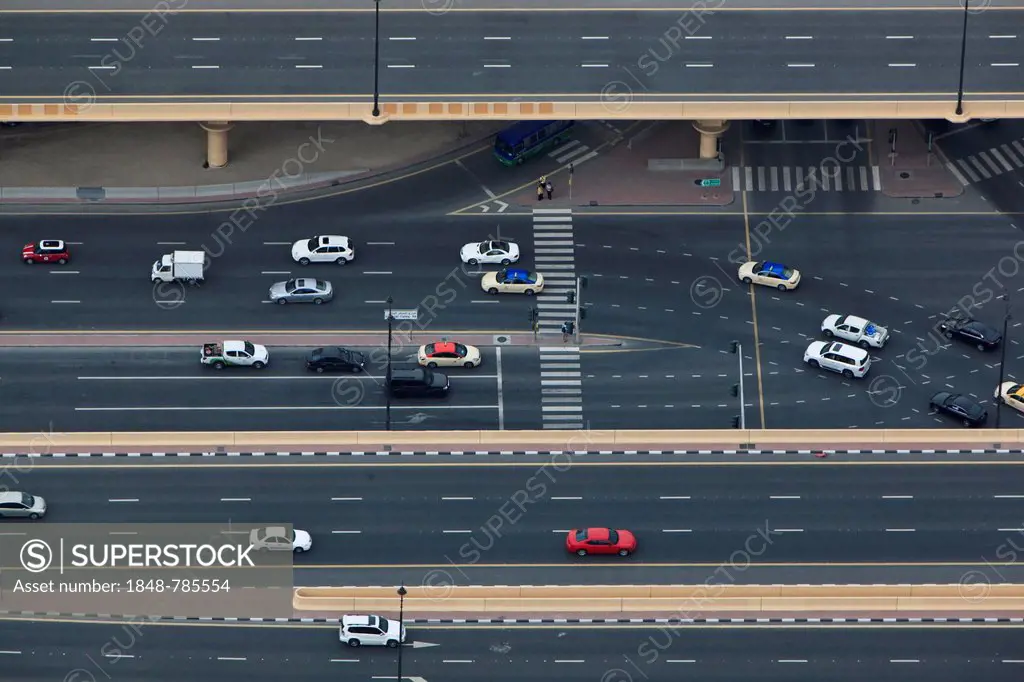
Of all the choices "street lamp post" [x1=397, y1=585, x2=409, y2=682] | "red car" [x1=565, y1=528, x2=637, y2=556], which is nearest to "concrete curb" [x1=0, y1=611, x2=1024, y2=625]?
"street lamp post" [x1=397, y1=585, x2=409, y2=682]

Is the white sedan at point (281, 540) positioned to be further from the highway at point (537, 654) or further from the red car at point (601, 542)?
the red car at point (601, 542)

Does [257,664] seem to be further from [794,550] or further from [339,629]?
[794,550]

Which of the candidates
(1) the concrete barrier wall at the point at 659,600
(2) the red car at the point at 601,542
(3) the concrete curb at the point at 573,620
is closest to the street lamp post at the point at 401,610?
(1) the concrete barrier wall at the point at 659,600

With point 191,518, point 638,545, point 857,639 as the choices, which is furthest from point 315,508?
point 857,639

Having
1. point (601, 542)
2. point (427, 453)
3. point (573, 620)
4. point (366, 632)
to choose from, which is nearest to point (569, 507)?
point (601, 542)

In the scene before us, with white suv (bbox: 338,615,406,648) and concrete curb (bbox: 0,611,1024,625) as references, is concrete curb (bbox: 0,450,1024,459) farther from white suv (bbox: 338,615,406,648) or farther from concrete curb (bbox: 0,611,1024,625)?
white suv (bbox: 338,615,406,648)
